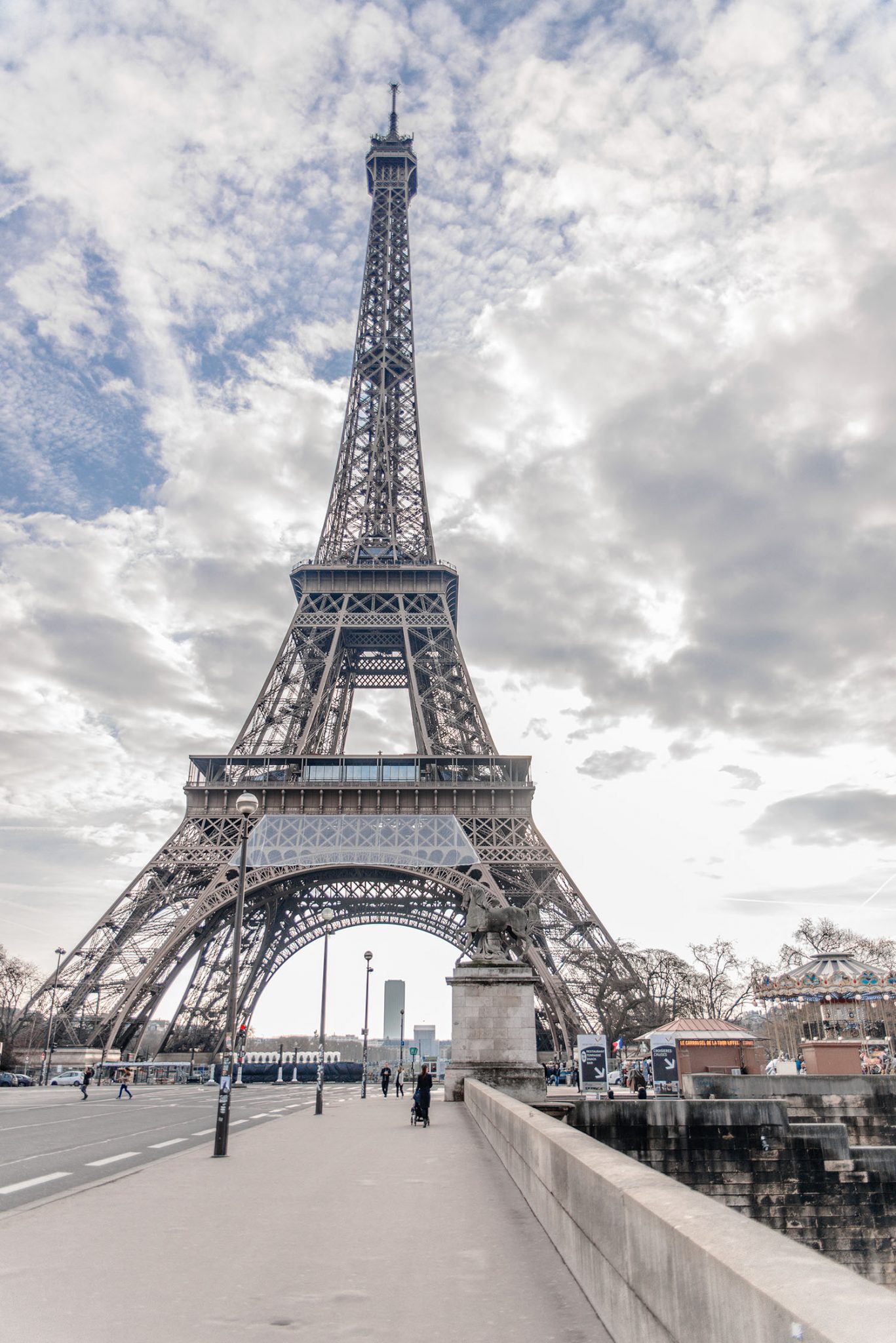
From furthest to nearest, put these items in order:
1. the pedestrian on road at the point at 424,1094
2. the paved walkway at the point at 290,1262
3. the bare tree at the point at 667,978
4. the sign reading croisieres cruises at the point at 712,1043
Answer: the bare tree at the point at 667,978 < the sign reading croisieres cruises at the point at 712,1043 < the pedestrian on road at the point at 424,1094 < the paved walkway at the point at 290,1262

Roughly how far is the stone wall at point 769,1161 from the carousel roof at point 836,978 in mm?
22708

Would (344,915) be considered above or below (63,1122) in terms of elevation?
above

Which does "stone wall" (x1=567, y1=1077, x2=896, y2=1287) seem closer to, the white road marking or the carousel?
the white road marking

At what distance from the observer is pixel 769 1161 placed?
68.6 ft

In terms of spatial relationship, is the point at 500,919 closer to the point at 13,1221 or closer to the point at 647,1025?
the point at 13,1221

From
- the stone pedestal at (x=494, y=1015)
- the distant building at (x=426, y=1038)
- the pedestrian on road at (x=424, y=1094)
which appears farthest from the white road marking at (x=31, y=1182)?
the distant building at (x=426, y=1038)

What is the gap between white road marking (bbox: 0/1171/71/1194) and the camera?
1081cm

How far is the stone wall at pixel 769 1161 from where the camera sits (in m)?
20.0

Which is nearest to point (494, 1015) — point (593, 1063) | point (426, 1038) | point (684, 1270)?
point (593, 1063)

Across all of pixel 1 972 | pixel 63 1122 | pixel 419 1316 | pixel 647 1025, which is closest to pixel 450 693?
pixel 647 1025

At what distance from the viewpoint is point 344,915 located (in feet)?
213

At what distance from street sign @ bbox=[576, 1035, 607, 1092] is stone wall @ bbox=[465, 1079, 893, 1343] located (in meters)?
27.4

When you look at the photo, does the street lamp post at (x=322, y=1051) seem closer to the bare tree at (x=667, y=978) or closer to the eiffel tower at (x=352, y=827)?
the eiffel tower at (x=352, y=827)

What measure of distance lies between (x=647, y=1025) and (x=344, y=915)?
21.8 metres
